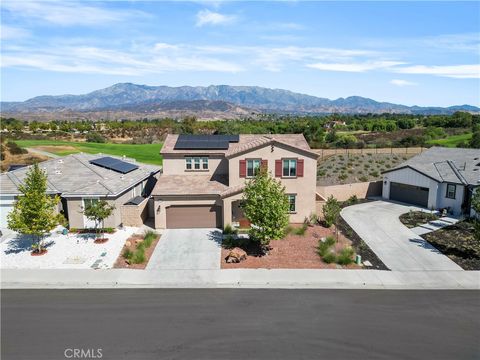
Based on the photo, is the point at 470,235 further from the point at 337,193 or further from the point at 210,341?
the point at 210,341

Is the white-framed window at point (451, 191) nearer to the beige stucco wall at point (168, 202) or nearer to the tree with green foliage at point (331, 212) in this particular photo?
the tree with green foliage at point (331, 212)

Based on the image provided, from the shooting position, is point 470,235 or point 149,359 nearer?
point 149,359

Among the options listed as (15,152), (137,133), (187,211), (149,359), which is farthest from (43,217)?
(137,133)

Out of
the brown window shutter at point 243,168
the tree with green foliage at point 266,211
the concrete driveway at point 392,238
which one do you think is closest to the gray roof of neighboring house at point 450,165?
the concrete driveway at point 392,238

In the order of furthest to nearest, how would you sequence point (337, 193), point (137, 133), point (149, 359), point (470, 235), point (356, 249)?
point (137, 133), point (337, 193), point (470, 235), point (356, 249), point (149, 359)

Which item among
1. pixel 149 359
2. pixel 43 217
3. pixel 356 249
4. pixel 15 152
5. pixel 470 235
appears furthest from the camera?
pixel 15 152

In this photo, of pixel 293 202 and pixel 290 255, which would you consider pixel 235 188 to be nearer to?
pixel 293 202

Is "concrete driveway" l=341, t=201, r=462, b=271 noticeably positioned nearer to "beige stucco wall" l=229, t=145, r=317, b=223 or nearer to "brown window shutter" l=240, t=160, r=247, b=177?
"beige stucco wall" l=229, t=145, r=317, b=223
